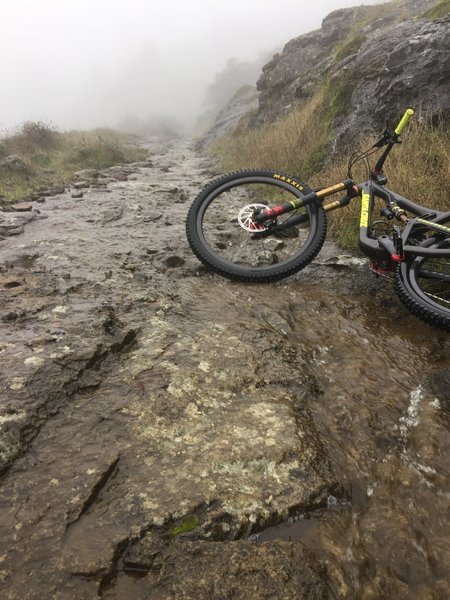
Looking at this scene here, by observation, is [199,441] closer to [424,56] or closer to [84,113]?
[424,56]

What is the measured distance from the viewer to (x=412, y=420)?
2414 mm

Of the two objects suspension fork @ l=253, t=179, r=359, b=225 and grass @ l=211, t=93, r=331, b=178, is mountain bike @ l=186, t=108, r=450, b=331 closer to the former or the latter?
suspension fork @ l=253, t=179, r=359, b=225

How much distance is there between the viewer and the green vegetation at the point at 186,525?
173 cm

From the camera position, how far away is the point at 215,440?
219 centimetres

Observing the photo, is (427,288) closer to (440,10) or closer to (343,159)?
(343,159)

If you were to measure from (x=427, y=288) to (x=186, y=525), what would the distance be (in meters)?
2.98

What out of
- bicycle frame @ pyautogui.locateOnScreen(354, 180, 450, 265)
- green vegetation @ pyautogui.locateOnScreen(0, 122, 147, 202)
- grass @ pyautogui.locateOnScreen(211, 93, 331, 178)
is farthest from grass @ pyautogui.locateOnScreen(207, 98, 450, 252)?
green vegetation @ pyautogui.locateOnScreen(0, 122, 147, 202)

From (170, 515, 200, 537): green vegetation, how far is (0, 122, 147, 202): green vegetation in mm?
7778

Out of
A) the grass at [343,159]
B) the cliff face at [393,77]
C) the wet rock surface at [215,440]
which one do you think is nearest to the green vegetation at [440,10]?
the cliff face at [393,77]

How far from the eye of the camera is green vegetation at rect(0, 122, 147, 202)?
955 centimetres

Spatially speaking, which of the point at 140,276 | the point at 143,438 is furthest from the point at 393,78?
the point at 143,438

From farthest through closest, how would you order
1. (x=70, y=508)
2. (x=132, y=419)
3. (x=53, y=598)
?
(x=132, y=419) < (x=70, y=508) < (x=53, y=598)

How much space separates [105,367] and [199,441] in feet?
3.03

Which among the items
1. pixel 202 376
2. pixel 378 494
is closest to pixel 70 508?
pixel 202 376
